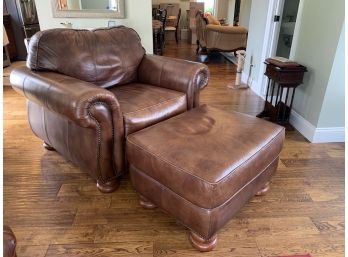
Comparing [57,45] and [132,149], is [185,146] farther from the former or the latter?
[57,45]

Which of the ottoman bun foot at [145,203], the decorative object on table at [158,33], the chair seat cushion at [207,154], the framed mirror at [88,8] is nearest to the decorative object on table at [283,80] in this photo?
the chair seat cushion at [207,154]

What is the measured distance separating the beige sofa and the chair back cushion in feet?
9.82

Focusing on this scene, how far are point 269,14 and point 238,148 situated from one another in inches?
88.9

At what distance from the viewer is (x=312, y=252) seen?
3.86 ft

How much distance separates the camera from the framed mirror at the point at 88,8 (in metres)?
2.77

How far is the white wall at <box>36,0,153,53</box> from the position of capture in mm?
2752

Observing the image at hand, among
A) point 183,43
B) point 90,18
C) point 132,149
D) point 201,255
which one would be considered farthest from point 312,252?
point 183,43

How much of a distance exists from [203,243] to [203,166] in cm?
39

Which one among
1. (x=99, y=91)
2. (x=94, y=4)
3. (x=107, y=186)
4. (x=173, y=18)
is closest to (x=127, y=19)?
Answer: (x=94, y=4)

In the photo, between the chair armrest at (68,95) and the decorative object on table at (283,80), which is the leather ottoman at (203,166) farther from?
the decorative object on table at (283,80)

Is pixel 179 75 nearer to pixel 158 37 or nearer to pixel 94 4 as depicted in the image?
pixel 94 4

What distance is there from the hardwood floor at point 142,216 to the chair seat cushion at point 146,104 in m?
0.44

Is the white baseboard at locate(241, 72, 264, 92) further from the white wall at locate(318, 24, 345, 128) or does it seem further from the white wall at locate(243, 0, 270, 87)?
the white wall at locate(318, 24, 345, 128)

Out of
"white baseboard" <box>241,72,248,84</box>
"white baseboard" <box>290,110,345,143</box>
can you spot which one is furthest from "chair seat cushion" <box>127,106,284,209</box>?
"white baseboard" <box>241,72,248,84</box>
